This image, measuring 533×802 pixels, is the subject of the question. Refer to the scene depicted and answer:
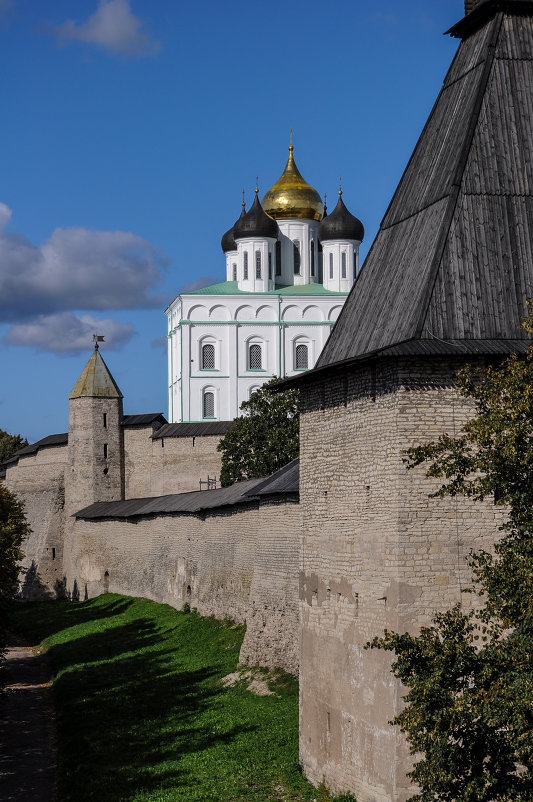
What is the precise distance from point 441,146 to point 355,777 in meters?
5.78

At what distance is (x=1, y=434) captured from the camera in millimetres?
66750

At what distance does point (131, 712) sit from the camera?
59.3 ft

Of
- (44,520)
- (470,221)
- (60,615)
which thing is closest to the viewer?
(470,221)

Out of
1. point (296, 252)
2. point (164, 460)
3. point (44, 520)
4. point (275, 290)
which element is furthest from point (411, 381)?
point (296, 252)

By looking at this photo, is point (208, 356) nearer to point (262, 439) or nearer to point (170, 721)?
point (262, 439)

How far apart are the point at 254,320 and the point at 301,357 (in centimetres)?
286

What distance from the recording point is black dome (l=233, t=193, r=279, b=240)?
57281 millimetres

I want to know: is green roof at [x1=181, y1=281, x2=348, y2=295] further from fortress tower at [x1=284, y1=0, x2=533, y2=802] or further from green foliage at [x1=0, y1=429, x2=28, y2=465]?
fortress tower at [x1=284, y1=0, x2=533, y2=802]

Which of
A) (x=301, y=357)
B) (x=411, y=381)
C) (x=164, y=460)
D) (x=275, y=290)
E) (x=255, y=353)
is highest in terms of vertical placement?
(x=275, y=290)

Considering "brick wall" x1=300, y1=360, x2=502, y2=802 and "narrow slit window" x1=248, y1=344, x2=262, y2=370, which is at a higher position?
"narrow slit window" x1=248, y1=344, x2=262, y2=370

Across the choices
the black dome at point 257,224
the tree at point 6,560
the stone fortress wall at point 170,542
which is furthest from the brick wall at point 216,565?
the black dome at point 257,224

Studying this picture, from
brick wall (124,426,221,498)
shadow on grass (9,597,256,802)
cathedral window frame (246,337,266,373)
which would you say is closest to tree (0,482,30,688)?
shadow on grass (9,597,256,802)

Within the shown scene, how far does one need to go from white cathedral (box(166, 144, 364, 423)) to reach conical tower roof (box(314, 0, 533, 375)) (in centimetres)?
4570

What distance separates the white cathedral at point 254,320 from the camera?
5753 cm
